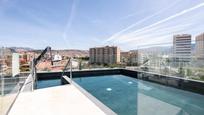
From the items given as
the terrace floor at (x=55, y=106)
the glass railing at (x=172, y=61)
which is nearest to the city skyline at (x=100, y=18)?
the glass railing at (x=172, y=61)

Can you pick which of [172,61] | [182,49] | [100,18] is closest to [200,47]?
[182,49]

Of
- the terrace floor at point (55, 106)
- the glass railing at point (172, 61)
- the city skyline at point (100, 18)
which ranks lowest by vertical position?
the terrace floor at point (55, 106)

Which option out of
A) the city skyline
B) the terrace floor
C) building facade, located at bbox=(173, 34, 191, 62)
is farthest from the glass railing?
the terrace floor

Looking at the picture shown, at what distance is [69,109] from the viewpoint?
3158 millimetres

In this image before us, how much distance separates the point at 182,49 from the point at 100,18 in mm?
5836

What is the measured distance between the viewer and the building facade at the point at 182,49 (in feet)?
17.3

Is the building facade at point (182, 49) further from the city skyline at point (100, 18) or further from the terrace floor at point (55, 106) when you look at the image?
the terrace floor at point (55, 106)

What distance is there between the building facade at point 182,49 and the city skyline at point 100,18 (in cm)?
36

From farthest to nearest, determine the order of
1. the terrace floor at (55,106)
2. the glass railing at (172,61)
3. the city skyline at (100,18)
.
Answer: the city skyline at (100,18) < the glass railing at (172,61) < the terrace floor at (55,106)

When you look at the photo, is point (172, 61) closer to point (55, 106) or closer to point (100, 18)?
point (55, 106)

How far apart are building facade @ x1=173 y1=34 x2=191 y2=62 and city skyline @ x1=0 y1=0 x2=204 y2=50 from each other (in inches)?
14.2

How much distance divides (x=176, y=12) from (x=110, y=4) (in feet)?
9.91

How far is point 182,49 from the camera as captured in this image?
17.7 ft

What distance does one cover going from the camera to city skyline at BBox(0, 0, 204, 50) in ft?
23.0
